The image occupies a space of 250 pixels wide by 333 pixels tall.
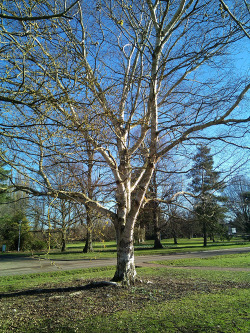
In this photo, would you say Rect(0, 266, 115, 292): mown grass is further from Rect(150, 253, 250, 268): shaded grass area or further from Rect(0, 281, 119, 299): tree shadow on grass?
Rect(150, 253, 250, 268): shaded grass area

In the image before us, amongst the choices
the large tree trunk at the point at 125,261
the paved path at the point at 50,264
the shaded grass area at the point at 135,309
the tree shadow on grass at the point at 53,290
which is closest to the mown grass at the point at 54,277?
the paved path at the point at 50,264

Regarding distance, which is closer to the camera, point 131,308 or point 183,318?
point 183,318

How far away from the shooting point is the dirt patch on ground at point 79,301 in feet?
16.0

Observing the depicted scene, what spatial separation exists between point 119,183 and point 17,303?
13.4ft

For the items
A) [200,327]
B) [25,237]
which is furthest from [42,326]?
[25,237]

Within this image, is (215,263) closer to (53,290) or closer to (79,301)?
(53,290)

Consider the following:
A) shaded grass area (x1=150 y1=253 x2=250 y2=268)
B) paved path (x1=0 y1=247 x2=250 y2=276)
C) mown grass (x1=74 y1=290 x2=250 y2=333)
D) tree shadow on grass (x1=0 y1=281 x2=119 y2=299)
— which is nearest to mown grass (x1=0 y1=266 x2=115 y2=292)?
paved path (x1=0 y1=247 x2=250 y2=276)

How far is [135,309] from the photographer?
17.3 feet

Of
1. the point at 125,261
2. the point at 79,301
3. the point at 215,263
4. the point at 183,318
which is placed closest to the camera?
the point at 183,318

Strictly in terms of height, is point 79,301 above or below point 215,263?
above

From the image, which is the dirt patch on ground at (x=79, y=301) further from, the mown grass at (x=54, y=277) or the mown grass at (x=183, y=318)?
the mown grass at (x=54, y=277)

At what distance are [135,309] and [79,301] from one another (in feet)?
5.11

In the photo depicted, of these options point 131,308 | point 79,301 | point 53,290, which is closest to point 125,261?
point 79,301

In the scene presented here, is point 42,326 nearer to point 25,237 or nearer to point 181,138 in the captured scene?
point 181,138
